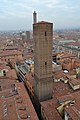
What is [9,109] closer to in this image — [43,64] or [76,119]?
[76,119]

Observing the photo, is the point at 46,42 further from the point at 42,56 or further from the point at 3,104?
the point at 3,104

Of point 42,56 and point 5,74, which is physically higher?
point 42,56

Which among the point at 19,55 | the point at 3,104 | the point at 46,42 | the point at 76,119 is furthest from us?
the point at 19,55

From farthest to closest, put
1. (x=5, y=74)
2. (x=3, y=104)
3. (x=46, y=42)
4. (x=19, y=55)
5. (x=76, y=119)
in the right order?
(x=19, y=55), (x=5, y=74), (x=46, y=42), (x=3, y=104), (x=76, y=119)

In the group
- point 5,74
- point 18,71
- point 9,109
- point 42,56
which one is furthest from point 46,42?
point 18,71

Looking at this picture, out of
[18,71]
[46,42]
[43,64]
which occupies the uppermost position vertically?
[46,42]

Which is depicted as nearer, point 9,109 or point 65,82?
point 9,109

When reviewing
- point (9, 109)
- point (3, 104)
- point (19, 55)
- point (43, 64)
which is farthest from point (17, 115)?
point (19, 55)
